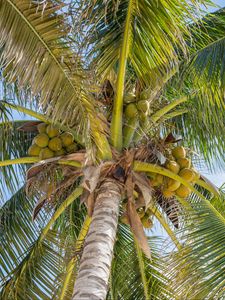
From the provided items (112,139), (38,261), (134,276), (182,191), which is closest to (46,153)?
(112,139)

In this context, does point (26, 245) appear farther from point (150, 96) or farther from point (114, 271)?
point (150, 96)

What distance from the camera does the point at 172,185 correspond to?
5.48m

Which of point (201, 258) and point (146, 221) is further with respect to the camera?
point (146, 221)

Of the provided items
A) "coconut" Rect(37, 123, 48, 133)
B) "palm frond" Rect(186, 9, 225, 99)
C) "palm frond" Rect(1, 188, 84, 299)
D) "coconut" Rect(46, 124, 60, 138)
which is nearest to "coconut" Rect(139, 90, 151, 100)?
"palm frond" Rect(186, 9, 225, 99)

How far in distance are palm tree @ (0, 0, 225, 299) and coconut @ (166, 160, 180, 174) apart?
1.1 inches

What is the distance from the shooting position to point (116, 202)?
510 centimetres

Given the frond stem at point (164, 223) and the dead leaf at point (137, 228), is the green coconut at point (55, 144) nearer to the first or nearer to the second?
the dead leaf at point (137, 228)

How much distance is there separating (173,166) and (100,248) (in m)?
1.32

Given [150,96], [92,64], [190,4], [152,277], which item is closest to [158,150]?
[150,96]

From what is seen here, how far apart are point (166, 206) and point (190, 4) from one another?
212cm

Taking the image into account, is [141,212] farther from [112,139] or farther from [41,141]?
[41,141]

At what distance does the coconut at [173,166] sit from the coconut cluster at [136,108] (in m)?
0.48

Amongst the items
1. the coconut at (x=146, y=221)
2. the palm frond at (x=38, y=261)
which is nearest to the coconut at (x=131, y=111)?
the coconut at (x=146, y=221)

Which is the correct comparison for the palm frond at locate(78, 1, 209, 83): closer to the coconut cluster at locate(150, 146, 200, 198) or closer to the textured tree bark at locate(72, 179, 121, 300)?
the coconut cluster at locate(150, 146, 200, 198)
